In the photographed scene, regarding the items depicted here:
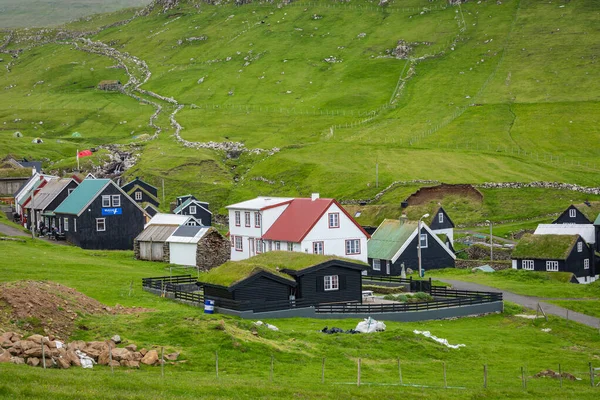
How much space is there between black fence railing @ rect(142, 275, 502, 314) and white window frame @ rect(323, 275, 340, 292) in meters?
1.65

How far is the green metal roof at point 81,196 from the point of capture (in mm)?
96256

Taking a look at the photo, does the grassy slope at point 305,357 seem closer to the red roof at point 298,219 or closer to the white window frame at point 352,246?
the red roof at point 298,219

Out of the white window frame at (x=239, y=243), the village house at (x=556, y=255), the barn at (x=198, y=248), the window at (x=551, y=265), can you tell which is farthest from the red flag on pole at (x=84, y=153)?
the window at (x=551, y=265)

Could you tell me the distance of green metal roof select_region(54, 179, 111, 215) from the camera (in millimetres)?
96256

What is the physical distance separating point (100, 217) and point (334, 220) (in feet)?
95.6

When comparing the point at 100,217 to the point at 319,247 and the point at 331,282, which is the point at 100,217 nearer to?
the point at 319,247

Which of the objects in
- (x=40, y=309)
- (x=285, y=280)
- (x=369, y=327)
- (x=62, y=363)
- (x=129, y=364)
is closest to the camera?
(x=62, y=363)

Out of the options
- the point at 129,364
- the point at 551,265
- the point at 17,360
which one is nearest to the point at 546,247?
the point at 551,265

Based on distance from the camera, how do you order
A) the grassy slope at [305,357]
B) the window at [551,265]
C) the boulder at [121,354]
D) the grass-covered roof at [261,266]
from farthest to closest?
the window at [551,265]
the grass-covered roof at [261,266]
the boulder at [121,354]
the grassy slope at [305,357]

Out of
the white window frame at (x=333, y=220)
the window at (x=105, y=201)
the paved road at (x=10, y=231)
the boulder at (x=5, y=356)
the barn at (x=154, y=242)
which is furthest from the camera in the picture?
the window at (x=105, y=201)

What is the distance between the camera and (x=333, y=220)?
79.9 meters

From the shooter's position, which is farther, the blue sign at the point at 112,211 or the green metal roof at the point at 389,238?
the blue sign at the point at 112,211

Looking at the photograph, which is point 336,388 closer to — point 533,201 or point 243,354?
point 243,354

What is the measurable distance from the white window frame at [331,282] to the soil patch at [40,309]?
63.4 feet
